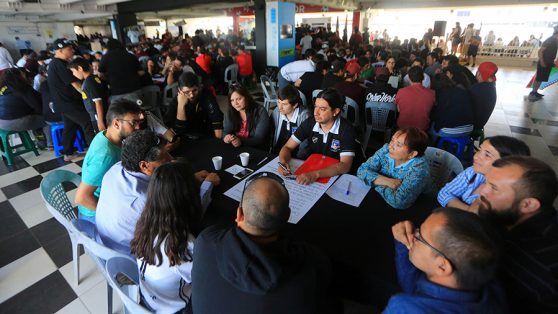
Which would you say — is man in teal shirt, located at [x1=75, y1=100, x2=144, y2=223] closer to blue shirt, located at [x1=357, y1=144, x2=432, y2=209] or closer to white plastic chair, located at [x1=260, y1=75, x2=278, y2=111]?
blue shirt, located at [x1=357, y1=144, x2=432, y2=209]

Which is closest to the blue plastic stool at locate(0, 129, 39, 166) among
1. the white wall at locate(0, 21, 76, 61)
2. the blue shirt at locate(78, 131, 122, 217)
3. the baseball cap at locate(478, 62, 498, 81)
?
the blue shirt at locate(78, 131, 122, 217)

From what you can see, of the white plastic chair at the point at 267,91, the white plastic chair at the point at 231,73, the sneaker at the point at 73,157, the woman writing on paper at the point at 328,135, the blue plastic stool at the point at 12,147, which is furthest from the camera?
the white plastic chair at the point at 231,73

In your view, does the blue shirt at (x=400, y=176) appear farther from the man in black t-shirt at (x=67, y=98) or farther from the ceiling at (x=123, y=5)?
the ceiling at (x=123, y=5)

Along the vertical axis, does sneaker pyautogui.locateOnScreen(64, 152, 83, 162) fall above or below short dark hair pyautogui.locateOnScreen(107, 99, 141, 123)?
below

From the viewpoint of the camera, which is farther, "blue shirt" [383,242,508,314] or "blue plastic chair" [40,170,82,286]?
"blue plastic chair" [40,170,82,286]

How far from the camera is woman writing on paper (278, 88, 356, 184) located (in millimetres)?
1946

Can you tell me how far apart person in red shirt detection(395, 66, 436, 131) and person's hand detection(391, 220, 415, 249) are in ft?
7.36

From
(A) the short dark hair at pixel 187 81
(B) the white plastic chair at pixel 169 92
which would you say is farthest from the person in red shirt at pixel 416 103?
(B) the white plastic chair at pixel 169 92

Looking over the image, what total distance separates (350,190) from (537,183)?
30.6 inches

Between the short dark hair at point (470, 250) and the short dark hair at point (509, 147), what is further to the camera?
the short dark hair at point (509, 147)

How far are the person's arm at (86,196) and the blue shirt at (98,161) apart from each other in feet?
0.09

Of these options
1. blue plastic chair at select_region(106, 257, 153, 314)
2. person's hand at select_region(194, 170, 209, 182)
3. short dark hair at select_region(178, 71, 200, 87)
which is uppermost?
short dark hair at select_region(178, 71, 200, 87)

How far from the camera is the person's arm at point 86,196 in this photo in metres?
1.62

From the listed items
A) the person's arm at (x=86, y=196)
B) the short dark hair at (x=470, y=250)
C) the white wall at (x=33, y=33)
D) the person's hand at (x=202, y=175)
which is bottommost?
the person's arm at (x=86, y=196)
